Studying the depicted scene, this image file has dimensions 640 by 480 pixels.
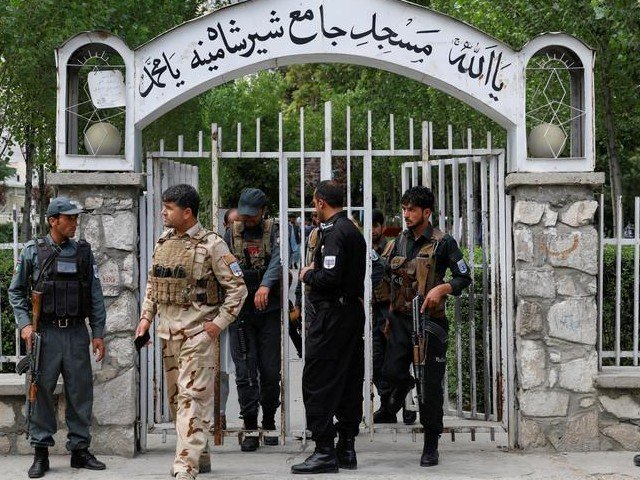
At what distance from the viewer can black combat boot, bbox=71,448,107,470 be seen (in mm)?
7082

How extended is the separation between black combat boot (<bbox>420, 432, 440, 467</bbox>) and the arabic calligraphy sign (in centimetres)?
245

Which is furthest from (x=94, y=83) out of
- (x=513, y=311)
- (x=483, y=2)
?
(x=483, y=2)

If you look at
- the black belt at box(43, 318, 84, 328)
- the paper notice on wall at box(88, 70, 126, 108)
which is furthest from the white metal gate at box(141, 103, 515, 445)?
Answer: the black belt at box(43, 318, 84, 328)

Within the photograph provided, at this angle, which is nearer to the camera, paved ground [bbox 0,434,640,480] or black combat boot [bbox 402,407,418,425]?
paved ground [bbox 0,434,640,480]

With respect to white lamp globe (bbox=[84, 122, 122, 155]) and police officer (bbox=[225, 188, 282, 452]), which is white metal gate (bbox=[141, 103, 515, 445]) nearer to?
police officer (bbox=[225, 188, 282, 452])

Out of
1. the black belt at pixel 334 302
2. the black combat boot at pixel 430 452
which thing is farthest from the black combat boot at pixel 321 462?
the black belt at pixel 334 302

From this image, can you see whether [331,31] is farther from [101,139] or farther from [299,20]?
[101,139]

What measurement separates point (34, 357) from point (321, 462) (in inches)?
78.8

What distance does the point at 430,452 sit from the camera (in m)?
7.27

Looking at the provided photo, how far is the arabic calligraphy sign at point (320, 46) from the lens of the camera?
7.53 metres

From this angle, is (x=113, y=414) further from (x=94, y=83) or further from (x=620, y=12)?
(x=620, y=12)

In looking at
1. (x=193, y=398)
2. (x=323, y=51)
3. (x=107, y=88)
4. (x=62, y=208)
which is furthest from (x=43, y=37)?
(x=193, y=398)

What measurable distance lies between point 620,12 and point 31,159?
13231mm

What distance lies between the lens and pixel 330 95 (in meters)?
34.3
